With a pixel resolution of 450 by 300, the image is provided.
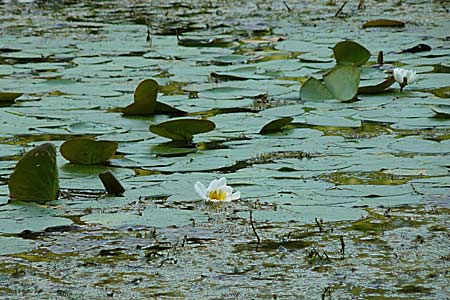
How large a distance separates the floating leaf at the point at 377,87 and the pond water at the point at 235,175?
49 millimetres

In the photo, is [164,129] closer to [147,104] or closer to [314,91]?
[147,104]

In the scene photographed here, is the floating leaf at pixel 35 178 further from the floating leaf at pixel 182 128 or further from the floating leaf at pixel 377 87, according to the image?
the floating leaf at pixel 377 87

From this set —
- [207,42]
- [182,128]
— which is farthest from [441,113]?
[207,42]

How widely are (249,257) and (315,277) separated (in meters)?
0.18

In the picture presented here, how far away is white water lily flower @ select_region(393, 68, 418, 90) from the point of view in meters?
3.75

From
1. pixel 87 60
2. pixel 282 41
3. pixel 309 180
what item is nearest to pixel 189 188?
pixel 309 180

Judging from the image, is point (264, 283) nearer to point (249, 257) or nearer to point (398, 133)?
point (249, 257)

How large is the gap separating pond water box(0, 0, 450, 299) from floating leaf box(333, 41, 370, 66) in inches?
3.2

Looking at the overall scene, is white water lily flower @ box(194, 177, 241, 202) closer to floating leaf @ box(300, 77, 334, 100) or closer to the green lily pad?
the green lily pad

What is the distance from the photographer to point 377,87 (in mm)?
3789

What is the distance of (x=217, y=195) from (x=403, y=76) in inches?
59.0

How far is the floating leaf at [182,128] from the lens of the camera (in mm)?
3037

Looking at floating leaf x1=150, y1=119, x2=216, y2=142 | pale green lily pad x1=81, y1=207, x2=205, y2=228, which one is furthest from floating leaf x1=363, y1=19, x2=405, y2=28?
pale green lily pad x1=81, y1=207, x2=205, y2=228

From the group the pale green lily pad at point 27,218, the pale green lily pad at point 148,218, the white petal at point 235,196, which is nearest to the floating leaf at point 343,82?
the white petal at point 235,196
